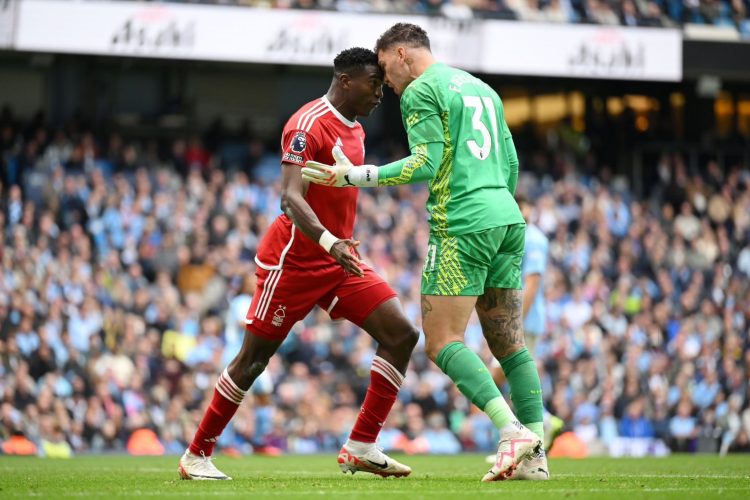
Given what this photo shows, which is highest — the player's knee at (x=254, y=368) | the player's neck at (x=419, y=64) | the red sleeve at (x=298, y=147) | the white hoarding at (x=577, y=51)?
the white hoarding at (x=577, y=51)

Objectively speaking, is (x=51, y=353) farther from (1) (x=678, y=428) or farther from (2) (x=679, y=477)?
(2) (x=679, y=477)

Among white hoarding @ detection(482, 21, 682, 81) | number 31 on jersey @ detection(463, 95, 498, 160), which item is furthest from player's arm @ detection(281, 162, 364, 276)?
white hoarding @ detection(482, 21, 682, 81)

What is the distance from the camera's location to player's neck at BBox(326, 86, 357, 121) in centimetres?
781

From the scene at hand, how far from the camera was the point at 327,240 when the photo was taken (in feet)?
23.6

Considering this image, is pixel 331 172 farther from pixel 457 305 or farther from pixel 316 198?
pixel 457 305

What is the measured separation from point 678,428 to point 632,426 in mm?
738

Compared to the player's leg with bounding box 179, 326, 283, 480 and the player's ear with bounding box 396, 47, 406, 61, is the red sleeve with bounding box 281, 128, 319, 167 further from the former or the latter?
the player's leg with bounding box 179, 326, 283, 480

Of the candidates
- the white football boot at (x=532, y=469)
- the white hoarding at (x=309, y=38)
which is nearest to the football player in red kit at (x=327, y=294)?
the white football boot at (x=532, y=469)

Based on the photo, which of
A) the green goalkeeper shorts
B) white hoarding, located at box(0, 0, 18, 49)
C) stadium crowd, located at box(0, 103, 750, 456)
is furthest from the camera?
white hoarding, located at box(0, 0, 18, 49)

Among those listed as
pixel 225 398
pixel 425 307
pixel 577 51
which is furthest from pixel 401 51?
pixel 577 51

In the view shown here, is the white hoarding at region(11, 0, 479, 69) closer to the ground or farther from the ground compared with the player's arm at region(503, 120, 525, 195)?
farther from the ground

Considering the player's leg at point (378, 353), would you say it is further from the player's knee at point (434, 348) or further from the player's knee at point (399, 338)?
the player's knee at point (434, 348)

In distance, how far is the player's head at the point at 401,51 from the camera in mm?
7449

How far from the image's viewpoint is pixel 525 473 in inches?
283
